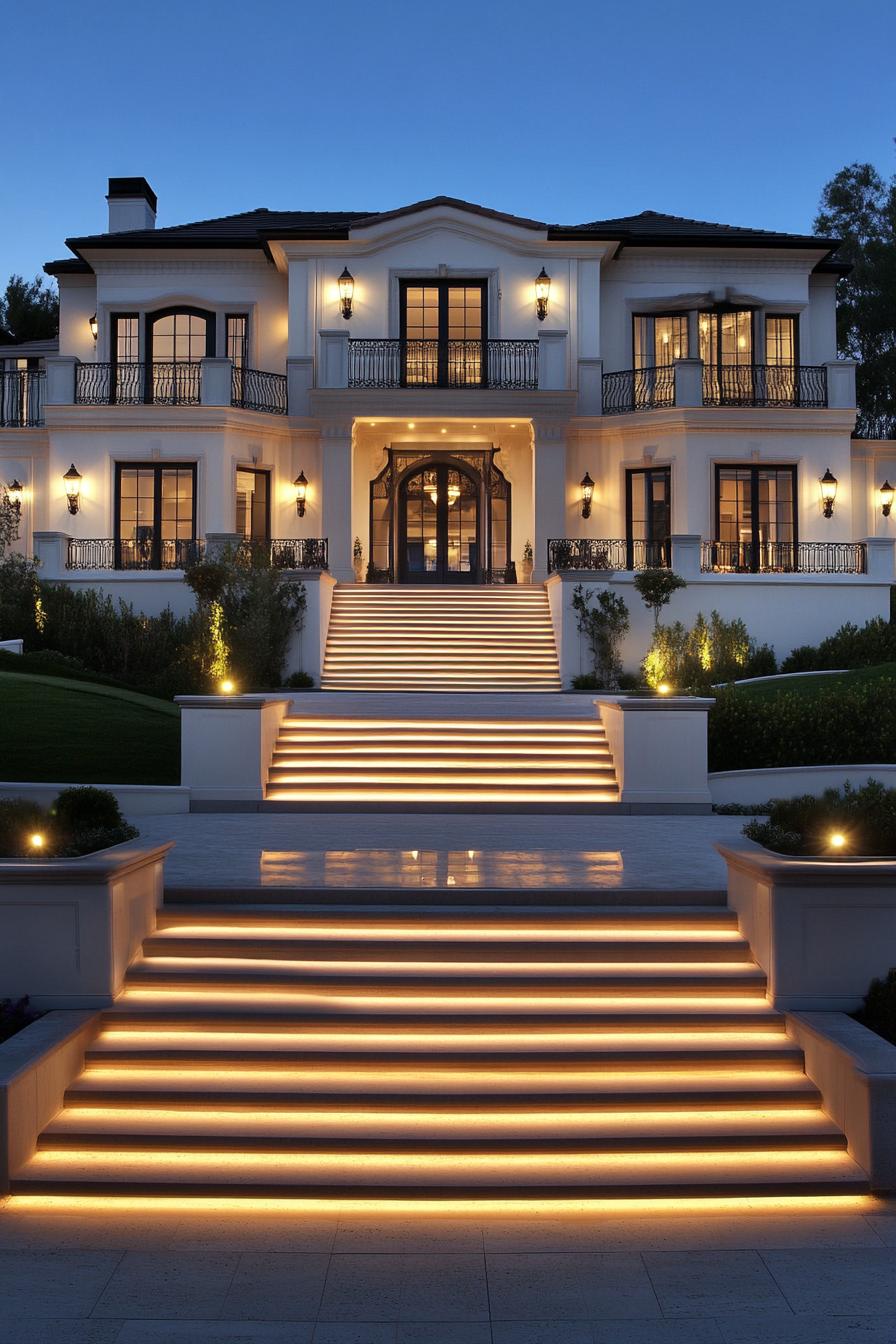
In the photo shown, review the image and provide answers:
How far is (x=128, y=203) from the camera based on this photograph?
102ft

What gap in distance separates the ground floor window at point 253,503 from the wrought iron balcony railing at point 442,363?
10.1 feet

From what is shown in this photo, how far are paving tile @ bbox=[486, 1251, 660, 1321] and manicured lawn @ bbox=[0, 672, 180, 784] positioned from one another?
9467 mm

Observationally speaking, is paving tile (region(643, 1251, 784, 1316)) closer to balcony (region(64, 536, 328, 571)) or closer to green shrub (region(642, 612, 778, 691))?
green shrub (region(642, 612, 778, 691))

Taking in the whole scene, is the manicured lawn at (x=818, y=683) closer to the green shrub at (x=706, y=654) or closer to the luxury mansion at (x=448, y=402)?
the green shrub at (x=706, y=654)

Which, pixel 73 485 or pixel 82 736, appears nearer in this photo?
pixel 82 736

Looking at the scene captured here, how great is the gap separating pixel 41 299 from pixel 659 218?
1137 inches

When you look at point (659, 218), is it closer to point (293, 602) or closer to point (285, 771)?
point (293, 602)

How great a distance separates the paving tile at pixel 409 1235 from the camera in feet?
17.6

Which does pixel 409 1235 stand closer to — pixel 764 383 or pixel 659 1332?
pixel 659 1332

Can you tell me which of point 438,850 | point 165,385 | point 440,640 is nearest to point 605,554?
point 440,640

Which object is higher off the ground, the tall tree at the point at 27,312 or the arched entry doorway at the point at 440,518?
the tall tree at the point at 27,312

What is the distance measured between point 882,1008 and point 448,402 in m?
20.3

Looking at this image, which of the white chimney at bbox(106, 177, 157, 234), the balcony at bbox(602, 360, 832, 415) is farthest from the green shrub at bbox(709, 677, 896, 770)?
the white chimney at bbox(106, 177, 157, 234)

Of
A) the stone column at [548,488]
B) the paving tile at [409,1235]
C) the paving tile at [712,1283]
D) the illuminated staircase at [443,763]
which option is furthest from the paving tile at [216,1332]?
the stone column at [548,488]
